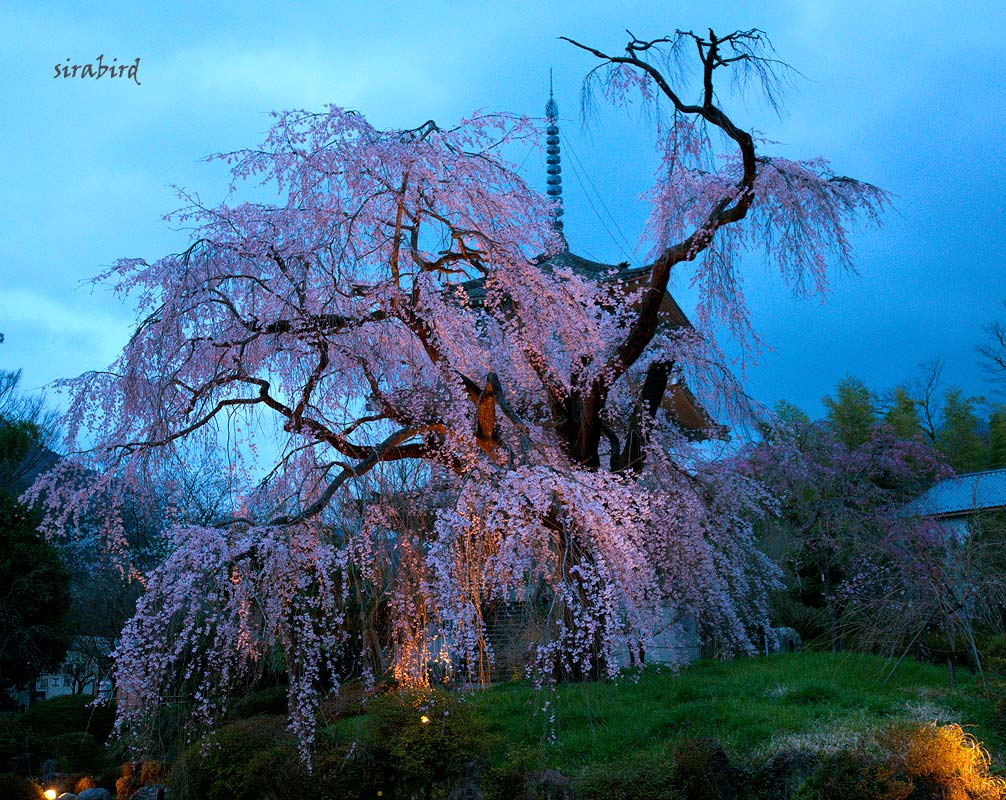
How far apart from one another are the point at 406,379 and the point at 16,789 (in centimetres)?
713

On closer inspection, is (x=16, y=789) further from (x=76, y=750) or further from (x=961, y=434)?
(x=961, y=434)

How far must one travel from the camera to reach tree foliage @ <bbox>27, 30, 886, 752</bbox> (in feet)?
22.0

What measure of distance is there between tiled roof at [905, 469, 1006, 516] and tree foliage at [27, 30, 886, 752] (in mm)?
9911

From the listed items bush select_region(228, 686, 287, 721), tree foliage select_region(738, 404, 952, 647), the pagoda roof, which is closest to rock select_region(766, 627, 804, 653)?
tree foliage select_region(738, 404, 952, 647)

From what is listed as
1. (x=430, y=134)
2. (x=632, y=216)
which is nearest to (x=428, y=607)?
(x=430, y=134)

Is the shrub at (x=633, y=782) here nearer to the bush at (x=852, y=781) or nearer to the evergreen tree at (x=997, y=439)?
the bush at (x=852, y=781)

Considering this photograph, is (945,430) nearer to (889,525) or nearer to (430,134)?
(889,525)

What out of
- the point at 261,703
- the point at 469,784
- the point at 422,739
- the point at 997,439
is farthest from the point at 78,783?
the point at 997,439

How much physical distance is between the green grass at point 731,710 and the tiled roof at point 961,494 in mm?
8835

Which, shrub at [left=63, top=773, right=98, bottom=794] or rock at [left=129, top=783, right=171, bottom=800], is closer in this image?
rock at [left=129, top=783, right=171, bottom=800]

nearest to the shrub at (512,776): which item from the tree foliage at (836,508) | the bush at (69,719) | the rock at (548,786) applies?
the rock at (548,786)

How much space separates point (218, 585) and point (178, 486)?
1.32 metres

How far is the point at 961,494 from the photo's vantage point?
1716 centimetres

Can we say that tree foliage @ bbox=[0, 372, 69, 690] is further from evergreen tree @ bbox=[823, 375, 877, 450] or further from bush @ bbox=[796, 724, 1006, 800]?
evergreen tree @ bbox=[823, 375, 877, 450]
